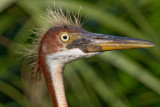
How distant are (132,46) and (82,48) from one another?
0.99 ft

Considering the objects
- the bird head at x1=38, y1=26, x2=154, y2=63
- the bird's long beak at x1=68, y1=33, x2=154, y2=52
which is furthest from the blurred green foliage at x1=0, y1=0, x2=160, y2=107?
the bird's long beak at x1=68, y1=33, x2=154, y2=52

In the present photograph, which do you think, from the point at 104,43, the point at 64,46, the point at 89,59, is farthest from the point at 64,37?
the point at 89,59

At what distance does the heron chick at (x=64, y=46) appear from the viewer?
7.63ft

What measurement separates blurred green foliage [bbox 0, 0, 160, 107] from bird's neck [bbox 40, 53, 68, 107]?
1.01 ft

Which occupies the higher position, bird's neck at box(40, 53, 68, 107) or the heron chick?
the heron chick

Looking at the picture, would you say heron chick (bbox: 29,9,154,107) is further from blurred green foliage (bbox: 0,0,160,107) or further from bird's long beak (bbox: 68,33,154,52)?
blurred green foliage (bbox: 0,0,160,107)

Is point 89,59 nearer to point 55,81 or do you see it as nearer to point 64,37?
point 64,37

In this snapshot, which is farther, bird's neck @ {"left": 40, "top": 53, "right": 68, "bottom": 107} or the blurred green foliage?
the blurred green foliage

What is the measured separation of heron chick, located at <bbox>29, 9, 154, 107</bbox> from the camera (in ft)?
7.63

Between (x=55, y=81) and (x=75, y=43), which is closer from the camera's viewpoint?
(x=55, y=81)

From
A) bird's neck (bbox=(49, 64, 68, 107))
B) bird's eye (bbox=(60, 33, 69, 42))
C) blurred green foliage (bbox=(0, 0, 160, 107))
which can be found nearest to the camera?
bird's neck (bbox=(49, 64, 68, 107))

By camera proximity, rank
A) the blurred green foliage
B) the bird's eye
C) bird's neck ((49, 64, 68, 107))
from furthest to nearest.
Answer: the blurred green foliage
the bird's eye
bird's neck ((49, 64, 68, 107))

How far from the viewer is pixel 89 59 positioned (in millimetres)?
3326

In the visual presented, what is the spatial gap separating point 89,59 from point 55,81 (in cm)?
105
